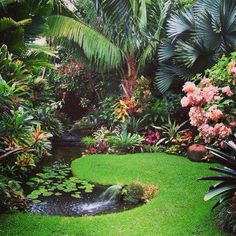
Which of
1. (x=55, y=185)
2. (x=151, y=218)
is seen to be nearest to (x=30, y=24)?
(x=55, y=185)

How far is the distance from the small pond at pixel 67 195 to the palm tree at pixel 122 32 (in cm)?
398

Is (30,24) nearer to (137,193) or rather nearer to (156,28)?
(137,193)

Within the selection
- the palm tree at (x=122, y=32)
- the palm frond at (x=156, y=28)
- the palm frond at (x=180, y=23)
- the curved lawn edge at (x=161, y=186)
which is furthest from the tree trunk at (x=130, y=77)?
the curved lawn edge at (x=161, y=186)

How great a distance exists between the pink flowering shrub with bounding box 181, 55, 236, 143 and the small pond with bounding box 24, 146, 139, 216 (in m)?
2.02

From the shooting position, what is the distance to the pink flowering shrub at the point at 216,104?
243 inches

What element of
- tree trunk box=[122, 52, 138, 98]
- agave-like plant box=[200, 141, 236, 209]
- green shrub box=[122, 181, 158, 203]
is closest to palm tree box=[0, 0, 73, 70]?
green shrub box=[122, 181, 158, 203]

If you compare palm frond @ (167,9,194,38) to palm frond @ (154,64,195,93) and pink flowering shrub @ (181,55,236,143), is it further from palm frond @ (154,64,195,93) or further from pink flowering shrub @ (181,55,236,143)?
pink flowering shrub @ (181,55,236,143)

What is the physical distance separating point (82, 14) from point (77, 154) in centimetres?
480

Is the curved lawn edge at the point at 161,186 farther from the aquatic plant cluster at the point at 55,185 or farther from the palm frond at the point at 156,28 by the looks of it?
the palm frond at the point at 156,28

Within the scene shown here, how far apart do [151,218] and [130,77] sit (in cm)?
660

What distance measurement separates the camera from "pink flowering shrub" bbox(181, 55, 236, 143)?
617 centimetres

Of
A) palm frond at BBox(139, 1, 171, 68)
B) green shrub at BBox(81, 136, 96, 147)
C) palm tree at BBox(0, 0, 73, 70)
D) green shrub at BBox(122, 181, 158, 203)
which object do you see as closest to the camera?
green shrub at BBox(122, 181, 158, 203)

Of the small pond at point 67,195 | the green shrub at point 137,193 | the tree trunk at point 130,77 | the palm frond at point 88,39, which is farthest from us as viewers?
the tree trunk at point 130,77

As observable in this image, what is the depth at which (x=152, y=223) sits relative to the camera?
4785 millimetres
